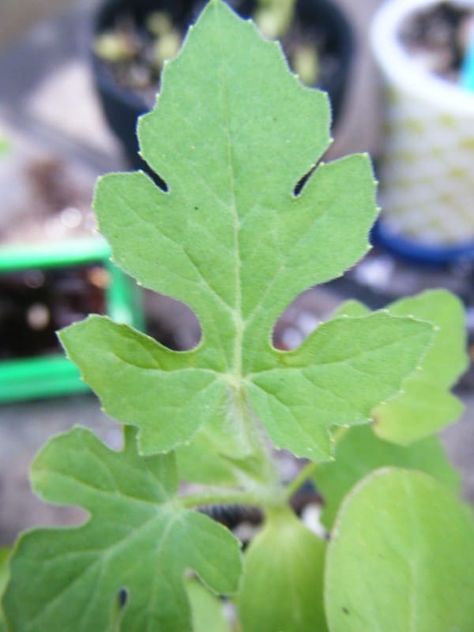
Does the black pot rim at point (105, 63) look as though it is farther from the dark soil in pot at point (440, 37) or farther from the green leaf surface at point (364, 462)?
the green leaf surface at point (364, 462)

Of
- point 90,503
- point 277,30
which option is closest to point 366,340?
point 90,503

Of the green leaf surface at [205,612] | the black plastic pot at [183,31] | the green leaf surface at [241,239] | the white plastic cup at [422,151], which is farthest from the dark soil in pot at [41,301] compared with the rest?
the green leaf surface at [241,239]

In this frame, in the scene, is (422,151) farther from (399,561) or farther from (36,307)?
(399,561)

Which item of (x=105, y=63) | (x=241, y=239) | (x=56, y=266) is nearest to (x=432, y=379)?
(x=241, y=239)

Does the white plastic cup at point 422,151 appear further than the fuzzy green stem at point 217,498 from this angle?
Yes

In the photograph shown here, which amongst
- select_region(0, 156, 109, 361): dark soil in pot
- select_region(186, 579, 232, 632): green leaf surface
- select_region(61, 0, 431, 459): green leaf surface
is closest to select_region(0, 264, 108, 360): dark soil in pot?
select_region(0, 156, 109, 361): dark soil in pot

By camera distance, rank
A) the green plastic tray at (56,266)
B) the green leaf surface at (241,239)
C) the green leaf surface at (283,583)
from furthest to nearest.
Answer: the green plastic tray at (56,266) → the green leaf surface at (283,583) → the green leaf surface at (241,239)

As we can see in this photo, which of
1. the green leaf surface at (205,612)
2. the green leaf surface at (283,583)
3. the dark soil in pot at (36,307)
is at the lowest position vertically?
the dark soil in pot at (36,307)

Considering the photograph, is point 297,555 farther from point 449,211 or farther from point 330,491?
point 449,211

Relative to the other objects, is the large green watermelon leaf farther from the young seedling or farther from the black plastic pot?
the black plastic pot
